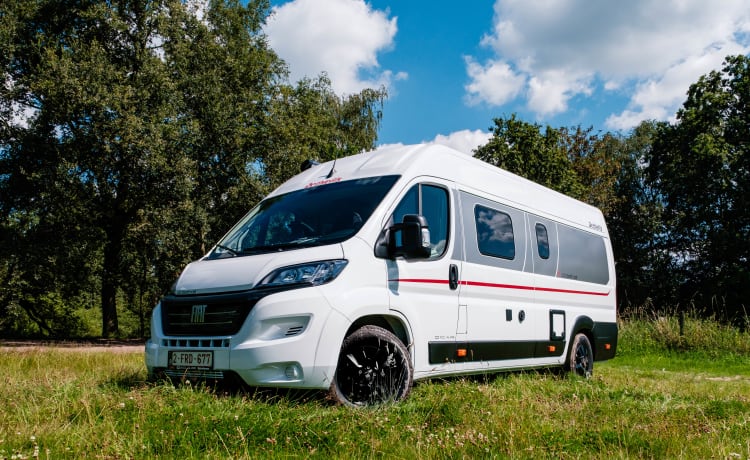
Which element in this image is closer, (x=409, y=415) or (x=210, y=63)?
(x=409, y=415)

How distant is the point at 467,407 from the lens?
4898mm

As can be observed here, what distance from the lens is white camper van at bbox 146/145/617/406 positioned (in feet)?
16.4

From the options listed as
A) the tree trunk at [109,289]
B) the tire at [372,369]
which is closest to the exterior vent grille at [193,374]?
the tire at [372,369]

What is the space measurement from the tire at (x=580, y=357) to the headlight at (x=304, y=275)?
477cm

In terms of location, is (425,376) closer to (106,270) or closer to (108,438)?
(108,438)

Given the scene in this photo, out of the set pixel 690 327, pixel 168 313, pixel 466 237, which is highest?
pixel 466 237

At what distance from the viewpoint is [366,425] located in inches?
166

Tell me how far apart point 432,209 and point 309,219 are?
47.6 inches

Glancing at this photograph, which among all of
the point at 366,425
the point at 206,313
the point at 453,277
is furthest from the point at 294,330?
the point at 453,277

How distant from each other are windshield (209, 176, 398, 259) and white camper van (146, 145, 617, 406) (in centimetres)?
2

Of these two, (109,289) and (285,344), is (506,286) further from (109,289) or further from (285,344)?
(109,289)

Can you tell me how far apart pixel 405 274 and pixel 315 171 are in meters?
1.96

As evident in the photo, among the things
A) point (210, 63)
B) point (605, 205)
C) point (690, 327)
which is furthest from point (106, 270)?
point (605, 205)

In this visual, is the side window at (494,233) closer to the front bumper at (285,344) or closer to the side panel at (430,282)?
the side panel at (430,282)
